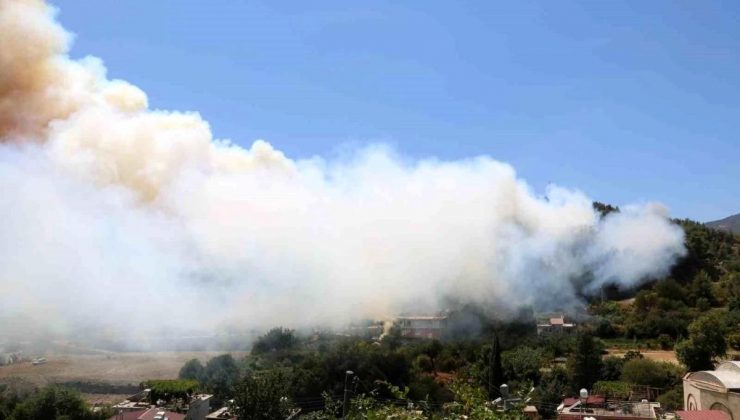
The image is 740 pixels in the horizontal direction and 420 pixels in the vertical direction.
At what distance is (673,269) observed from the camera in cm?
5494

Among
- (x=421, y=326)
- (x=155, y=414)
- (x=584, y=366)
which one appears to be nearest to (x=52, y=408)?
(x=155, y=414)

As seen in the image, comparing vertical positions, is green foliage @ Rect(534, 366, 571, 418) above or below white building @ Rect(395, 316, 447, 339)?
below

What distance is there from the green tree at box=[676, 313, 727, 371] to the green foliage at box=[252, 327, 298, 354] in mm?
19370

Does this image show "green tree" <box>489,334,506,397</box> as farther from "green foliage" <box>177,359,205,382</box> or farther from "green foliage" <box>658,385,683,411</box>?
"green foliage" <box>177,359,205,382</box>

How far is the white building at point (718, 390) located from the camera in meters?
16.8

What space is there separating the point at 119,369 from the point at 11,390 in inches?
180

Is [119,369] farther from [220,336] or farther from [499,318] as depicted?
[499,318]

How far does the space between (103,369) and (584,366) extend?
2104 centimetres

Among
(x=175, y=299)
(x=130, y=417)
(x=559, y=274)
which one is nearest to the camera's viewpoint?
(x=130, y=417)

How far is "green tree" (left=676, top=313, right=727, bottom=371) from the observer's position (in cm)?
2862

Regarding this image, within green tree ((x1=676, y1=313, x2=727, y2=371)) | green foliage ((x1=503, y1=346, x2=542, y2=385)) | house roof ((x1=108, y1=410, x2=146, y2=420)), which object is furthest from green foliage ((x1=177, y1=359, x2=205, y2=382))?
green tree ((x1=676, y1=313, x2=727, y2=371))

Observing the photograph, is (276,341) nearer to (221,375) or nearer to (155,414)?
(221,375)

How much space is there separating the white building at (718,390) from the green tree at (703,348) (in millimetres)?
10804

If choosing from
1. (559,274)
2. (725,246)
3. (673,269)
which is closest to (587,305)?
(559,274)
